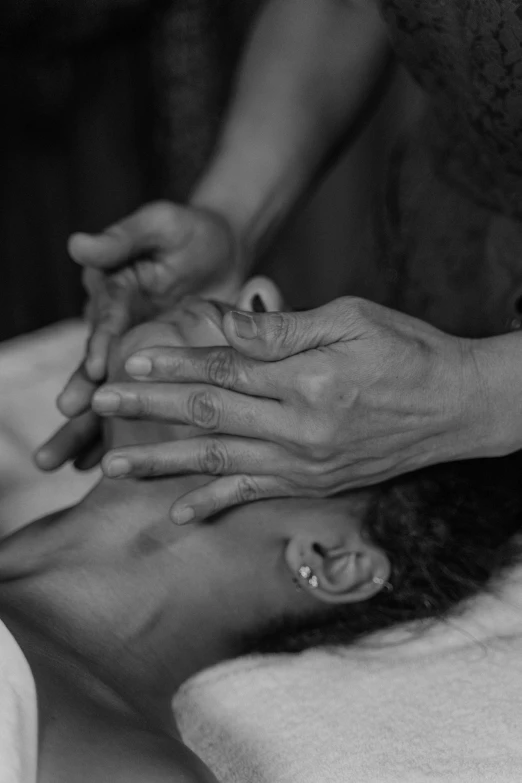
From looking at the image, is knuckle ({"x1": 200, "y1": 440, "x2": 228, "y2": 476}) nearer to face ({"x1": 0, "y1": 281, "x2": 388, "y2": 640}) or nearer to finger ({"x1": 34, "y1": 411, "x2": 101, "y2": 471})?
face ({"x1": 0, "y1": 281, "x2": 388, "y2": 640})

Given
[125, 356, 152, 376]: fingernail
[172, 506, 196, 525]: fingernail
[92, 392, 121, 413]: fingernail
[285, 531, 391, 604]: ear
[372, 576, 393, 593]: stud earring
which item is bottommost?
[372, 576, 393, 593]: stud earring

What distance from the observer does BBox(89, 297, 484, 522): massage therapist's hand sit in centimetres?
102

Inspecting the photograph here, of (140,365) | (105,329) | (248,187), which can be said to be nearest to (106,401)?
(140,365)

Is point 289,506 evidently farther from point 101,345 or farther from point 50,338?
point 50,338

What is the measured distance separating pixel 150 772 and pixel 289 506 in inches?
15.1

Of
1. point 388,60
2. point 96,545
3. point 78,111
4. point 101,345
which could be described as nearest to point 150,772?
point 96,545

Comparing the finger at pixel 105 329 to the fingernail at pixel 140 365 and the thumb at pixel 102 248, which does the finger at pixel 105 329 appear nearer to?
the thumb at pixel 102 248

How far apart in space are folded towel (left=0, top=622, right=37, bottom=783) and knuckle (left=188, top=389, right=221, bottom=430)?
0.93 ft

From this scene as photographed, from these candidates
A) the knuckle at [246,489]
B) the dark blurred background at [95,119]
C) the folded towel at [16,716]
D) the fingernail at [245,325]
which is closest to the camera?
the folded towel at [16,716]

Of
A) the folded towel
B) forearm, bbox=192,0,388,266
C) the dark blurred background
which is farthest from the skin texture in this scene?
the dark blurred background

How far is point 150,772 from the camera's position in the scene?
3.02 ft

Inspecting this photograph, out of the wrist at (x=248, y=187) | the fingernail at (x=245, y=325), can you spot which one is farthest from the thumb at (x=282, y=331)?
the wrist at (x=248, y=187)

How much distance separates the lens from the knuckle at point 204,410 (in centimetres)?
105

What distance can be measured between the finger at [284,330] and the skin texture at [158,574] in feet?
0.70
